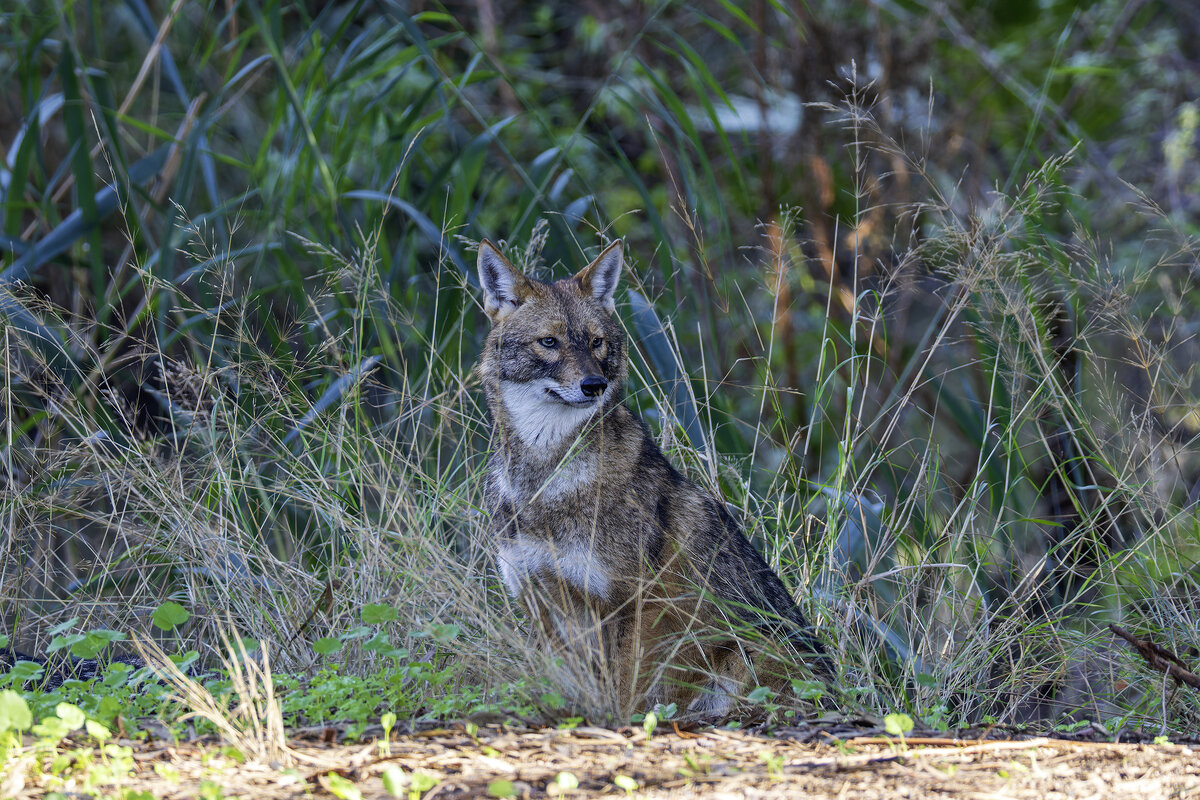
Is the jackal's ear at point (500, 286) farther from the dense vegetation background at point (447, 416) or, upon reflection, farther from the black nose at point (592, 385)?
the black nose at point (592, 385)

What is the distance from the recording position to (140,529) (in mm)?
4000

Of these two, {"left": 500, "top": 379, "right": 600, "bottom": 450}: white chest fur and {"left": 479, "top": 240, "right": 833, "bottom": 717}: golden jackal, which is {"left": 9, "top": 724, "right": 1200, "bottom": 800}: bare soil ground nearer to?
{"left": 479, "top": 240, "right": 833, "bottom": 717}: golden jackal

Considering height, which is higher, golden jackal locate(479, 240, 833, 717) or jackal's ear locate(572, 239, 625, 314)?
jackal's ear locate(572, 239, 625, 314)

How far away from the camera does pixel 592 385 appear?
11.9 ft

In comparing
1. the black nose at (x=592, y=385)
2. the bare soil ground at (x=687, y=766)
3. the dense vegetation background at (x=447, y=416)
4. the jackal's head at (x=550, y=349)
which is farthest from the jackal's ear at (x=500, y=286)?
the bare soil ground at (x=687, y=766)

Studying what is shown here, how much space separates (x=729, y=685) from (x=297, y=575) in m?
1.48

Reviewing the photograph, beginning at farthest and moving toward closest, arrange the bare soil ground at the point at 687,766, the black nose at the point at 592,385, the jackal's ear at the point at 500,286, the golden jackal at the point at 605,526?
the jackal's ear at the point at 500,286 → the black nose at the point at 592,385 → the golden jackal at the point at 605,526 → the bare soil ground at the point at 687,766

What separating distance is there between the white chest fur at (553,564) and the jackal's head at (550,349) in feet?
1.26

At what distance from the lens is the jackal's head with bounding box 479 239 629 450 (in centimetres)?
371

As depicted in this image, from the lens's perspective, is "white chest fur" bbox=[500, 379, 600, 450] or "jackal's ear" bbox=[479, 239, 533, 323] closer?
"white chest fur" bbox=[500, 379, 600, 450]

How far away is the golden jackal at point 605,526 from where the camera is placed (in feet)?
11.1

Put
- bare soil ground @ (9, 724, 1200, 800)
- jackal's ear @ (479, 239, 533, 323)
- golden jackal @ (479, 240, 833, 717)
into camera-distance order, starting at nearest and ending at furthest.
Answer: bare soil ground @ (9, 724, 1200, 800) → golden jackal @ (479, 240, 833, 717) → jackal's ear @ (479, 239, 533, 323)

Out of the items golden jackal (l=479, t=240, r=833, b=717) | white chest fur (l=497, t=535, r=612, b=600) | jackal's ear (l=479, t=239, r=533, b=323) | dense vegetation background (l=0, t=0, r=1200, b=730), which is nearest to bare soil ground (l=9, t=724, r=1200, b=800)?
dense vegetation background (l=0, t=0, r=1200, b=730)

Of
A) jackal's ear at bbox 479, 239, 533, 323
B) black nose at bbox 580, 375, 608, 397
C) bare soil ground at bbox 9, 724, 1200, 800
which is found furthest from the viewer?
jackal's ear at bbox 479, 239, 533, 323
